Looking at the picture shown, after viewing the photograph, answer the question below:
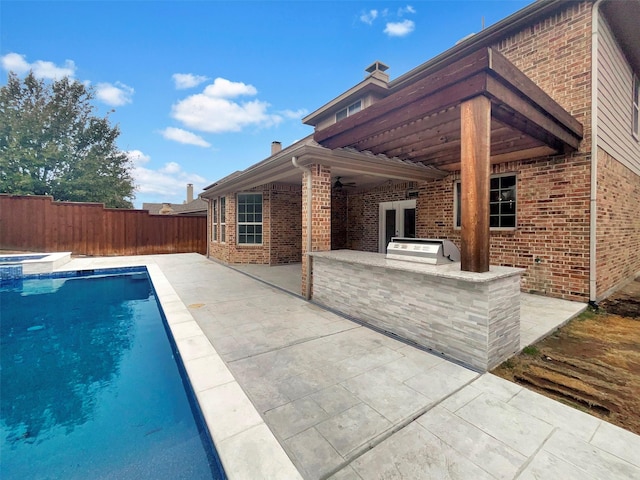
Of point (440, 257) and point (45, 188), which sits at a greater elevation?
point (45, 188)

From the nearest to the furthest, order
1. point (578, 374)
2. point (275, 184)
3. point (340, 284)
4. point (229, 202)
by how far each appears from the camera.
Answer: point (578, 374) < point (340, 284) < point (275, 184) < point (229, 202)

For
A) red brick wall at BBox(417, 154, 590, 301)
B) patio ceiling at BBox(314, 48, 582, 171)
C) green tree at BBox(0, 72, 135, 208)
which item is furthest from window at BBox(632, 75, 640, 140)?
green tree at BBox(0, 72, 135, 208)

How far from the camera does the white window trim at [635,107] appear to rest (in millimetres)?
7109

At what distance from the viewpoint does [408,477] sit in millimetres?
1640

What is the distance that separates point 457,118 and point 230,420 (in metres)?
4.15

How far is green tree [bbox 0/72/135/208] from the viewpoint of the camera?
15602 millimetres

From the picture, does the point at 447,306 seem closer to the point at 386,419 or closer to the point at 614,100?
the point at 386,419

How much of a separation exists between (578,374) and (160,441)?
3947 millimetres

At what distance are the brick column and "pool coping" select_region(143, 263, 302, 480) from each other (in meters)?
2.64

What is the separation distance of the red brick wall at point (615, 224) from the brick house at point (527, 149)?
0.13ft

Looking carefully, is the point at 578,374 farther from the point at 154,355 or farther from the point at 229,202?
the point at 229,202

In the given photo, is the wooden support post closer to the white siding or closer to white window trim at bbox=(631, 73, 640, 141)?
the white siding

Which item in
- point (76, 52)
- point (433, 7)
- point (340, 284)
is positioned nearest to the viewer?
point (340, 284)

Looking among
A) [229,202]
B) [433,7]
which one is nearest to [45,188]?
[229,202]
